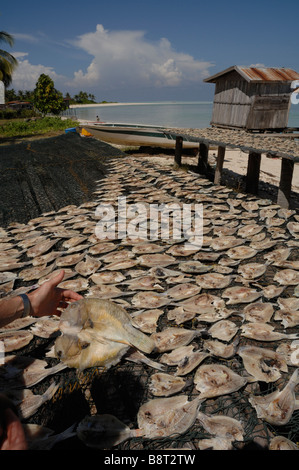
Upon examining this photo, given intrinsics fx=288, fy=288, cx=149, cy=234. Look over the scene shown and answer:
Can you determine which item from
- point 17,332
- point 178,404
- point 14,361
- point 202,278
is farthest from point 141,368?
point 202,278

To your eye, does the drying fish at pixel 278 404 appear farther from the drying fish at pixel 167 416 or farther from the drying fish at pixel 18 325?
the drying fish at pixel 18 325

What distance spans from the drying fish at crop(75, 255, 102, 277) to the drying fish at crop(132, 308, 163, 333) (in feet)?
2.47

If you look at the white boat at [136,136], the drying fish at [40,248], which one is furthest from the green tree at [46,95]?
the drying fish at [40,248]

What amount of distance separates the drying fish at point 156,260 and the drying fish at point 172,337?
84 centimetres

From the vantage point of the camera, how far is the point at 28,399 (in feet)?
4.53

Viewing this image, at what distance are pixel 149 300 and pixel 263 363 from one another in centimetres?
85

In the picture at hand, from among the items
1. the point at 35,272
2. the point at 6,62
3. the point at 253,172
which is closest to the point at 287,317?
the point at 35,272

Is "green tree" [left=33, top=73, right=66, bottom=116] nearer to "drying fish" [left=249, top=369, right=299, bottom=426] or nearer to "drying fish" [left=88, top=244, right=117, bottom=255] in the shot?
"drying fish" [left=88, top=244, right=117, bottom=255]

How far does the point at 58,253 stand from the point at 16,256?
462 millimetres

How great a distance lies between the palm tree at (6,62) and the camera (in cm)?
2158

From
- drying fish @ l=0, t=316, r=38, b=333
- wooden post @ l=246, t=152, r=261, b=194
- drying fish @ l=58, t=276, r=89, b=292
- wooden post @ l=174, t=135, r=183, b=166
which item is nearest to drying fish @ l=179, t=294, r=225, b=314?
drying fish @ l=58, t=276, r=89, b=292

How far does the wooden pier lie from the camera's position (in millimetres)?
5422

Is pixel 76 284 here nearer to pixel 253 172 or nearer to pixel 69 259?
pixel 69 259

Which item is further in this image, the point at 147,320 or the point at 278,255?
the point at 278,255
